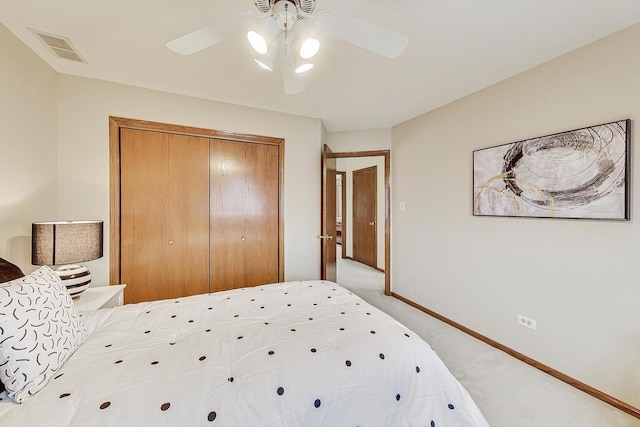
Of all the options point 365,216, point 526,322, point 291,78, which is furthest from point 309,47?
point 365,216

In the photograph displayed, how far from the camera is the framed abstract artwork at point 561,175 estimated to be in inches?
64.8

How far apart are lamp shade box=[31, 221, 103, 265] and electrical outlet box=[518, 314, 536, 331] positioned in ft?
11.0

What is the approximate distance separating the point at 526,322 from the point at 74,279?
11.3 ft

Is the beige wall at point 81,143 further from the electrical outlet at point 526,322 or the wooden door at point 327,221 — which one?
the electrical outlet at point 526,322

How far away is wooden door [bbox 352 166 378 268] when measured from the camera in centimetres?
528

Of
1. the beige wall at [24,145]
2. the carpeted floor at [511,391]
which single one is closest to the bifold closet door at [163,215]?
the beige wall at [24,145]

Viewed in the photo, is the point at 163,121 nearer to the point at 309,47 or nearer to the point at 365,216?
the point at 309,47

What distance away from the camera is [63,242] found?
1.67 m

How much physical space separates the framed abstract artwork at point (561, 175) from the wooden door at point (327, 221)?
159 centimetres

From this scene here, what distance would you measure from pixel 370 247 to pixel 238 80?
404cm

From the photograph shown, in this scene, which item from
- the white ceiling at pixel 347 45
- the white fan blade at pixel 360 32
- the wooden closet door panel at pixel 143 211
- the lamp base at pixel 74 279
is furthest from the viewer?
the wooden closet door panel at pixel 143 211

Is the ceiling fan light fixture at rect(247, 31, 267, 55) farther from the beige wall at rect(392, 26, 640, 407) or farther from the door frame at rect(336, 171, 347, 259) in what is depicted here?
the door frame at rect(336, 171, 347, 259)

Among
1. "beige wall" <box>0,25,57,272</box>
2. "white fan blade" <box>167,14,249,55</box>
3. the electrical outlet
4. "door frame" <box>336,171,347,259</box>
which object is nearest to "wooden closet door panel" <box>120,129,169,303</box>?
"beige wall" <box>0,25,57,272</box>

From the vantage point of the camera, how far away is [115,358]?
1079mm
